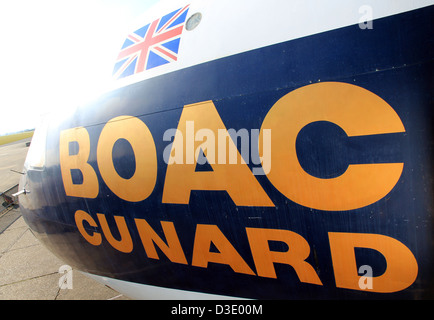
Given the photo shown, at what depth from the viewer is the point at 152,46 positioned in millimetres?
2203

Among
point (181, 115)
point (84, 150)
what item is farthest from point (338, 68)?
point (84, 150)

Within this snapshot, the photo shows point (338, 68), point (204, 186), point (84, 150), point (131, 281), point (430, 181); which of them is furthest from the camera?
point (131, 281)

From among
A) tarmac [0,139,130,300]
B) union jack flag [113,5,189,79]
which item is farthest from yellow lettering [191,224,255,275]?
tarmac [0,139,130,300]

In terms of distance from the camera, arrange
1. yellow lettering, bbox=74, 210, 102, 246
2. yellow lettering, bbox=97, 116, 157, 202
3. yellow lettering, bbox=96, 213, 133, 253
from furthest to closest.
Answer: yellow lettering, bbox=74, 210, 102, 246 → yellow lettering, bbox=96, 213, 133, 253 → yellow lettering, bbox=97, 116, 157, 202

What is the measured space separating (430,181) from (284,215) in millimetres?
812

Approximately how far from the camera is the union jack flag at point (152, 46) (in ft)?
6.79

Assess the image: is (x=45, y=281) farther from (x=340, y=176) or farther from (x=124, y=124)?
(x=340, y=176)

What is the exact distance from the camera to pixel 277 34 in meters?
→ 1.61

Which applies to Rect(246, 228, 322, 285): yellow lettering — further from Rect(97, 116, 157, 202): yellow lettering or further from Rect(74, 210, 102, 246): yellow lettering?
Rect(74, 210, 102, 246): yellow lettering

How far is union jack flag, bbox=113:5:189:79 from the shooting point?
207 cm

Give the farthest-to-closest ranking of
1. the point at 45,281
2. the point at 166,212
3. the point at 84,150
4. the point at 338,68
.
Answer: the point at 45,281 → the point at 84,150 → the point at 166,212 → the point at 338,68

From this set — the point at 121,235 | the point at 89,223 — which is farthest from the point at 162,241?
the point at 89,223

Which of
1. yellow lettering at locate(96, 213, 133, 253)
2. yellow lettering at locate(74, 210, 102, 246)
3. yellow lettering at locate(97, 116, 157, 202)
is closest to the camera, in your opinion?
yellow lettering at locate(97, 116, 157, 202)

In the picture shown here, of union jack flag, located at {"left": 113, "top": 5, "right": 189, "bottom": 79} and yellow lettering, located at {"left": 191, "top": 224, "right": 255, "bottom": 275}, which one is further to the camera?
union jack flag, located at {"left": 113, "top": 5, "right": 189, "bottom": 79}
